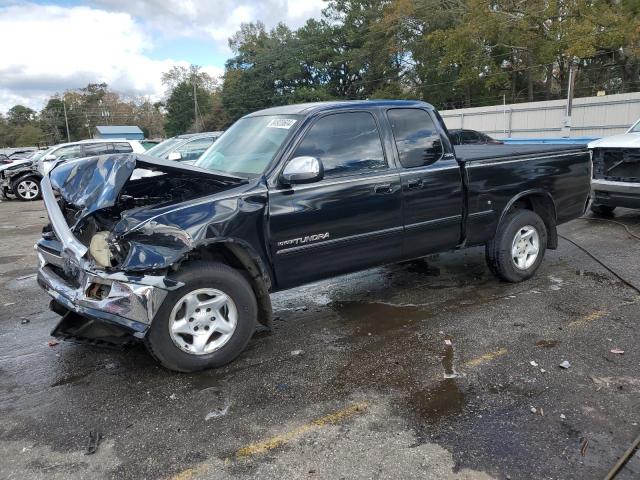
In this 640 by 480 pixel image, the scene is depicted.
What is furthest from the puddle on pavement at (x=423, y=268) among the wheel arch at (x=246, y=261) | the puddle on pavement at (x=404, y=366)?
the wheel arch at (x=246, y=261)

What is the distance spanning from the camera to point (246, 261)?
3.89 meters

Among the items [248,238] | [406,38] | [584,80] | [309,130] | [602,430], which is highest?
[406,38]

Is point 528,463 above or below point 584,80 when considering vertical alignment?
below

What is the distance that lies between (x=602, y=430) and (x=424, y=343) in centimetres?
149

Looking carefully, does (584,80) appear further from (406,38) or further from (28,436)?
(28,436)

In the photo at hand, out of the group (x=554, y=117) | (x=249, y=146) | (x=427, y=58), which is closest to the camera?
(x=249, y=146)

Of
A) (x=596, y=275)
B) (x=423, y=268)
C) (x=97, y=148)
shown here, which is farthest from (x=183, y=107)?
(x=596, y=275)

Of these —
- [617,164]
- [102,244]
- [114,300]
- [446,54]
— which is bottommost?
[114,300]

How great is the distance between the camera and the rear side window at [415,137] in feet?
15.6

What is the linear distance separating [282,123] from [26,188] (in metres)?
14.9

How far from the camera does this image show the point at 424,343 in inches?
167

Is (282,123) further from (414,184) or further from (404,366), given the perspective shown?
(404,366)

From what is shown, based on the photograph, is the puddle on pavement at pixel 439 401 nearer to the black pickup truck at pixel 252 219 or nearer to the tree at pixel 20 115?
the black pickup truck at pixel 252 219

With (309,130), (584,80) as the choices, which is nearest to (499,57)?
(584,80)
